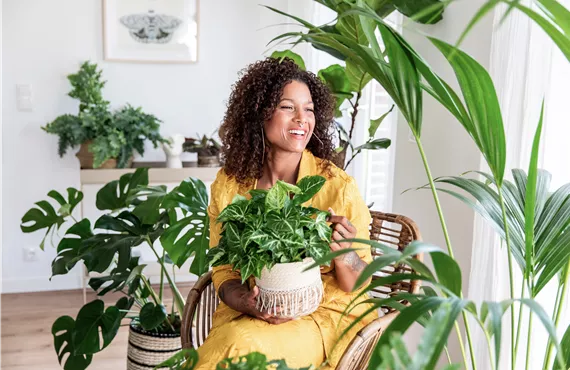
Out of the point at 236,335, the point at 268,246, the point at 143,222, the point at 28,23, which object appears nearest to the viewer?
the point at 268,246

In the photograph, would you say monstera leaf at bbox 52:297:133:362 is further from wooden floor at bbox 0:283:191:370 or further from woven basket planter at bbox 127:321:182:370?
wooden floor at bbox 0:283:191:370

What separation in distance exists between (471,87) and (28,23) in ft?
11.4

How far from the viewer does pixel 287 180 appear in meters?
1.92

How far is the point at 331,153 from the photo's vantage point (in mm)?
1981

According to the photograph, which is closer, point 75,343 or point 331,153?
point 331,153

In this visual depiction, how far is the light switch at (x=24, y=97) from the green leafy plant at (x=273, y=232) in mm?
2915

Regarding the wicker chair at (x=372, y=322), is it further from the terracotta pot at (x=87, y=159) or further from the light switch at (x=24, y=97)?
the light switch at (x=24, y=97)

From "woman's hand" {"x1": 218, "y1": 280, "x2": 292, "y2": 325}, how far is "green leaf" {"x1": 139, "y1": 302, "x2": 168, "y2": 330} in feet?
1.76

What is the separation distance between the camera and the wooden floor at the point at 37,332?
3055mm

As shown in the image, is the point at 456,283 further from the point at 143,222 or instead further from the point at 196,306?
the point at 143,222

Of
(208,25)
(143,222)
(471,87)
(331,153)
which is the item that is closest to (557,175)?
(331,153)

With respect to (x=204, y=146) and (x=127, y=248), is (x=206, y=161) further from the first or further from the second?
(x=127, y=248)

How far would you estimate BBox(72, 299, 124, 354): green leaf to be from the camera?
2.22m

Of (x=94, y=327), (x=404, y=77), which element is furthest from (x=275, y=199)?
(x=94, y=327)
